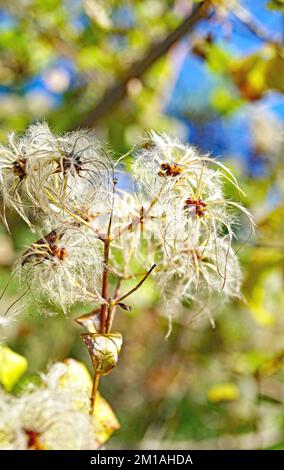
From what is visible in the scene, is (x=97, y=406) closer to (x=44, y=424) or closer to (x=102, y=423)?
(x=102, y=423)

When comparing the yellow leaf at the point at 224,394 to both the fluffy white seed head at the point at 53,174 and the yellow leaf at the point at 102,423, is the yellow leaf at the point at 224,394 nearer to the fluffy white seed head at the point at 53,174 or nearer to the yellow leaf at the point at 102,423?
the yellow leaf at the point at 102,423

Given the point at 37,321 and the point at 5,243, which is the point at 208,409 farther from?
the point at 5,243

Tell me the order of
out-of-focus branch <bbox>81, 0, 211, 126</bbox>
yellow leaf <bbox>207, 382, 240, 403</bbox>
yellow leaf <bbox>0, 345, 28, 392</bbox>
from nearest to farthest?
yellow leaf <bbox>0, 345, 28, 392</bbox> < out-of-focus branch <bbox>81, 0, 211, 126</bbox> < yellow leaf <bbox>207, 382, 240, 403</bbox>

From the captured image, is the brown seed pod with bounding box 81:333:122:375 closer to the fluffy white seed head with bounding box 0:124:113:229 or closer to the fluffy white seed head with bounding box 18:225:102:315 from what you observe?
the fluffy white seed head with bounding box 18:225:102:315

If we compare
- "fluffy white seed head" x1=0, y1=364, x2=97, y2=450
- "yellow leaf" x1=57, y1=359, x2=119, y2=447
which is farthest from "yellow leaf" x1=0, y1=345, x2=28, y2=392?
"fluffy white seed head" x1=0, y1=364, x2=97, y2=450

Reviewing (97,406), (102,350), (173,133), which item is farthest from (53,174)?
(173,133)
